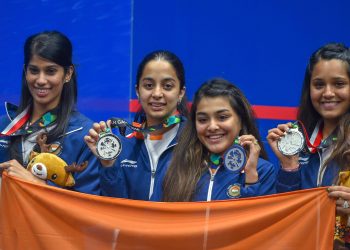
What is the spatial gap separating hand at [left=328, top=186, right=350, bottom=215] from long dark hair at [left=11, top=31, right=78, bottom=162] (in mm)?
1504

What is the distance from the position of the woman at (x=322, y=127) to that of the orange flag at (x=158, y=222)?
0.23 metres

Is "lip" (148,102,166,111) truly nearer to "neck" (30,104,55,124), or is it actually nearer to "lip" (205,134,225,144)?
"lip" (205,134,225,144)

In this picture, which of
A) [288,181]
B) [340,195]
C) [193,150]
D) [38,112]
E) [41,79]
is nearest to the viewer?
[340,195]

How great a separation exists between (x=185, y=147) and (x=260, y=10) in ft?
6.46

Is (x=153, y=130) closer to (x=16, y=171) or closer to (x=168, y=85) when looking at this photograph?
(x=168, y=85)

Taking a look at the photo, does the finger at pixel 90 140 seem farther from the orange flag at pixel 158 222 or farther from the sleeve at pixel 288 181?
the sleeve at pixel 288 181

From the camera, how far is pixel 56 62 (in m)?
3.61

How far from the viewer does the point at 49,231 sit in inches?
116

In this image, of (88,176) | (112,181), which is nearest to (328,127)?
(112,181)

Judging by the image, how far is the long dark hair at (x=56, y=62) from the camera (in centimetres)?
355

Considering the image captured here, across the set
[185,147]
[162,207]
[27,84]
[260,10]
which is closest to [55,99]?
[27,84]

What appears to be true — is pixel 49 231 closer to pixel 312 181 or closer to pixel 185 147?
pixel 185 147

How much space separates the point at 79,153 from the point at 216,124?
767mm

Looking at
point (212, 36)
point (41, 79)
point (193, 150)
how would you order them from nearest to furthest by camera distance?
point (193, 150) < point (41, 79) < point (212, 36)
